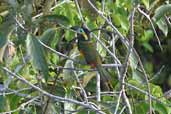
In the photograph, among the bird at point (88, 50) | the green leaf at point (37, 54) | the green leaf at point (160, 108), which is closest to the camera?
the green leaf at point (37, 54)

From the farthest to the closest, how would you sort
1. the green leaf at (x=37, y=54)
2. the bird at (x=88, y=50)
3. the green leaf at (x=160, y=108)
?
the green leaf at (x=160, y=108) < the bird at (x=88, y=50) < the green leaf at (x=37, y=54)

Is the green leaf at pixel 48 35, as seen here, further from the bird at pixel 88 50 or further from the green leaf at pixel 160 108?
the green leaf at pixel 160 108

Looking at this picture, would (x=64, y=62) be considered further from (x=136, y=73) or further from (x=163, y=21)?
(x=163, y=21)

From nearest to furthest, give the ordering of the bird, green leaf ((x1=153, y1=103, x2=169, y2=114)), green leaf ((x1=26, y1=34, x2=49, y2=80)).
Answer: green leaf ((x1=26, y1=34, x2=49, y2=80)) → the bird → green leaf ((x1=153, y1=103, x2=169, y2=114))

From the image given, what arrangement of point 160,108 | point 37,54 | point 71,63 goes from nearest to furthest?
point 37,54
point 71,63
point 160,108

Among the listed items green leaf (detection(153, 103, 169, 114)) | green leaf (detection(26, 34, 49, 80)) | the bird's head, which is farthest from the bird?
green leaf (detection(153, 103, 169, 114))

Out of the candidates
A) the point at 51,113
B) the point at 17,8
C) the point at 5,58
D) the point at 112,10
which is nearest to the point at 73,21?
the point at 112,10

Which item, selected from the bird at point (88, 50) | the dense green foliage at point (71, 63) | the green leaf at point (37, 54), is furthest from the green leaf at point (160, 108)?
the green leaf at point (37, 54)

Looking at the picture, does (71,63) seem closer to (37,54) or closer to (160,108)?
(37,54)

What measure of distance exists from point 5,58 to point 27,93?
0.15m

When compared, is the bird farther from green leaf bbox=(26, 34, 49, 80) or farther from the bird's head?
green leaf bbox=(26, 34, 49, 80)

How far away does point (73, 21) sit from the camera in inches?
84.4

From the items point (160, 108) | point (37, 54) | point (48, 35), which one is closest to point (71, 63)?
point (48, 35)

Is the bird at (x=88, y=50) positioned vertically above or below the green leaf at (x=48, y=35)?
below
